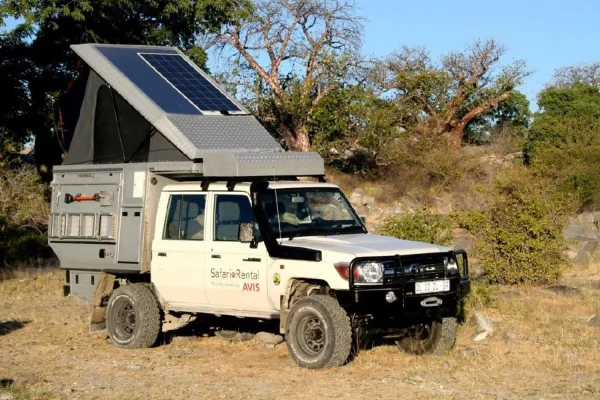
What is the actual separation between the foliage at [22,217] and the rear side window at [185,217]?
33.1ft

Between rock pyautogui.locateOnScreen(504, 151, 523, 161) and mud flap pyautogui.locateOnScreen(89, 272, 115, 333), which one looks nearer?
mud flap pyautogui.locateOnScreen(89, 272, 115, 333)

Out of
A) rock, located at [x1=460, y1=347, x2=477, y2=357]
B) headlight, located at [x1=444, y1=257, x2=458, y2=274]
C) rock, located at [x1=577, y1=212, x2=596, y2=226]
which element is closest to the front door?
headlight, located at [x1=444, y1=257, x2=458, y2=274]

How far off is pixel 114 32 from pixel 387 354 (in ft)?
58.0

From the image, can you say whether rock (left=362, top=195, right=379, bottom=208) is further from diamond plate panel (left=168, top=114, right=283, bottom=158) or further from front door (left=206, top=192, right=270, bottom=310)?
front door (left=206, top=192, right=270, bottom=310)

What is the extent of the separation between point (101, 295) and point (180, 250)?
1.53m

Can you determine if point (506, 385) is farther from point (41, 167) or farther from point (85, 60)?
point (41, 167)

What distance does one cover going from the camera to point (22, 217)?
21.8m

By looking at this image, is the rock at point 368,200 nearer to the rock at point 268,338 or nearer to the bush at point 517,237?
the bush at point 517,237

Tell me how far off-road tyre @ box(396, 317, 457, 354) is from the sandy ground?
0.14m

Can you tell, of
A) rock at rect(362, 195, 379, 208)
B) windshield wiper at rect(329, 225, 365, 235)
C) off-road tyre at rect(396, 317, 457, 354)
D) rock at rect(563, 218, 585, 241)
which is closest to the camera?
off-road tyre at rect(396, 317, 457, 354)

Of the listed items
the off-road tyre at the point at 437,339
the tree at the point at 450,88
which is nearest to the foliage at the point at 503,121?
the tree at the point at 450,88

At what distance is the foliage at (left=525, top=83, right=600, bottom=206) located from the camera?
1161 inches

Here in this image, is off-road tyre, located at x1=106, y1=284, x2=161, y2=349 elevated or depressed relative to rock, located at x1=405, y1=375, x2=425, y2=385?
elevated

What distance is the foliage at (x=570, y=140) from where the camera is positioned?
96.7 ft
